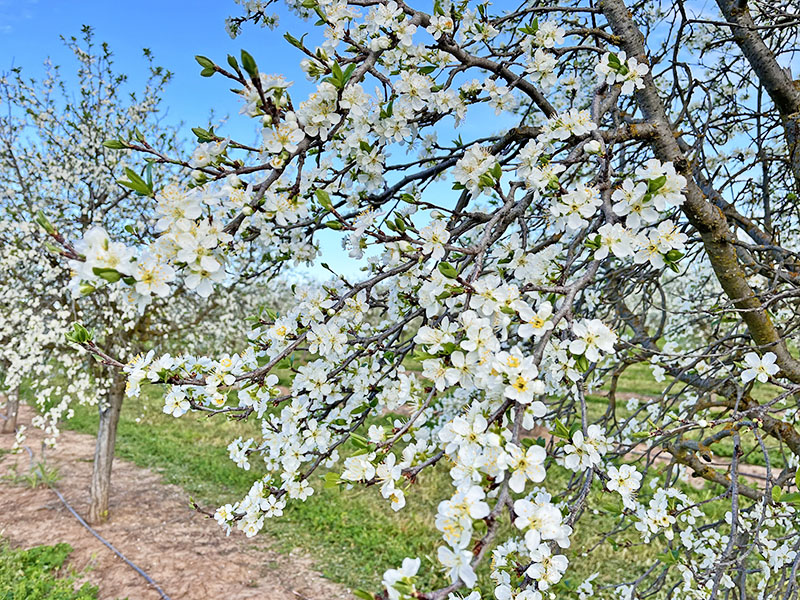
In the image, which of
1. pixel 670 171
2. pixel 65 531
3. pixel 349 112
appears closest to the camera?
pixel 670 171

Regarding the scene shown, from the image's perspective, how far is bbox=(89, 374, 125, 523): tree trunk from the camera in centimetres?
574

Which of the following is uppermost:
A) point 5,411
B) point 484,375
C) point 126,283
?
point 126,283

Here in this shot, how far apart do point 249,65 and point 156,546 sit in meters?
5.59

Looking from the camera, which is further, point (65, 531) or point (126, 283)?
point (65, 531)

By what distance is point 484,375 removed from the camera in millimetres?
1077

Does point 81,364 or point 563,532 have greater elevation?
point 81,364

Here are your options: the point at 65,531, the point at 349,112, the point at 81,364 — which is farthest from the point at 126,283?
the point at 65,531

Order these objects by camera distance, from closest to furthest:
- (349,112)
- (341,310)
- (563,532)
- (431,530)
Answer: (563,532) → (349,112) → (341,310) → (431,530)

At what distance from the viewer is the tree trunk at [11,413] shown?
29.0 feet

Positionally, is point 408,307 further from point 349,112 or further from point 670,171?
point 670,171

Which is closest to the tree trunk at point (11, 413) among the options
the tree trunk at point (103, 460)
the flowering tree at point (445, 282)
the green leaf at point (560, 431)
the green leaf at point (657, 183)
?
the tree trunk at point (103, 460)

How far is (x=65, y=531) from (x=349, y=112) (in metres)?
6.11

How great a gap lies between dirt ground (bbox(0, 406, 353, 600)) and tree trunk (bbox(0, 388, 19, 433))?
208cm

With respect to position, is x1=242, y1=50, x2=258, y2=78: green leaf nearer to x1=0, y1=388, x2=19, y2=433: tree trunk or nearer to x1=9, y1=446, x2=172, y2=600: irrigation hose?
x1=9, y1=446, x2=172, y2=600: irrigation hose
